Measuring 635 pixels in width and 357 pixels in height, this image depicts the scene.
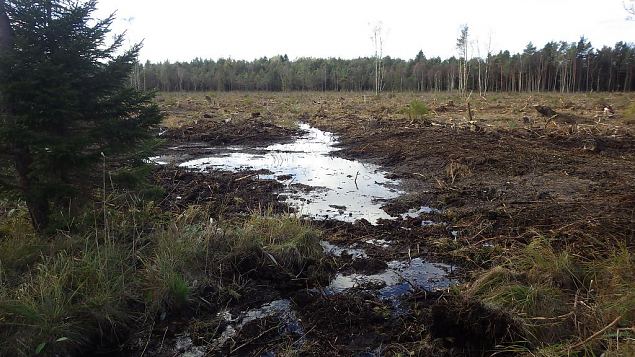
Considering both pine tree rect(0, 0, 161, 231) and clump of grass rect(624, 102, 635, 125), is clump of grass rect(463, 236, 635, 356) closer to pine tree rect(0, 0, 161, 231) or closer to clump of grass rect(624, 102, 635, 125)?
pine tree rect(0, 0, 161, 231)

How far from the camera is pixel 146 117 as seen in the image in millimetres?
5445

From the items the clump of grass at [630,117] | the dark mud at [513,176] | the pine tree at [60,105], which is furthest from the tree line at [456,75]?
the pine tree at [60,105]

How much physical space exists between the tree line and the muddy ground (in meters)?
43.9

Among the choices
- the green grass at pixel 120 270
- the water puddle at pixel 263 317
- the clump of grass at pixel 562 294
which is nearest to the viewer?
the clump of grass at pixel 562 294

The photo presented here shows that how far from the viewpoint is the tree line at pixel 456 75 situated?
195ft

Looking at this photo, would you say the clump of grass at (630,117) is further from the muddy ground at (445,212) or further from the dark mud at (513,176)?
the dark mud at (513,176)

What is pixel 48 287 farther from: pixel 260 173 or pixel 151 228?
pixel 260 173

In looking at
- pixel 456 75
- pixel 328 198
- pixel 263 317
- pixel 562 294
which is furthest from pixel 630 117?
pixel 456 75

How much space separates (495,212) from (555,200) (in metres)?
1.18

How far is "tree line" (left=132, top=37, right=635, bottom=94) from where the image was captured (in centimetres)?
5934

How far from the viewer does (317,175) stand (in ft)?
34.6

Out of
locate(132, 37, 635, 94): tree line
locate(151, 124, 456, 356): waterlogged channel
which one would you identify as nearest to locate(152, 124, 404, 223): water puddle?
locate(151, 124, 456, 356): waterlogged channel

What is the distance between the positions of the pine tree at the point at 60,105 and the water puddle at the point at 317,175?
3017 millimetres

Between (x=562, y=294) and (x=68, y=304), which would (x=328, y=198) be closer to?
(x=562, y=294)
